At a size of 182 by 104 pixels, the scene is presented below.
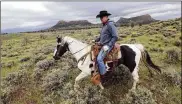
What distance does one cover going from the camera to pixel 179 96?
10.8 metres

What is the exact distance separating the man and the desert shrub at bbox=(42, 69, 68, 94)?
2.65 meters

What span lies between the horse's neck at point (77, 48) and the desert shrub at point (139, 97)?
2.25 meters

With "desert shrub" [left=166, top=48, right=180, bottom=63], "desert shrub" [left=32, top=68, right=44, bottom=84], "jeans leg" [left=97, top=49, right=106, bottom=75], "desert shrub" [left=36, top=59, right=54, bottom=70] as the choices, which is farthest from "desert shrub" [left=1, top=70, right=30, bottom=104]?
"desert shrub" [left=166, top=48, right=180, bottom=63]

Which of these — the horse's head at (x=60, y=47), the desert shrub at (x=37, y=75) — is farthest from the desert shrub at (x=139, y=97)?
the desert shrub at (x=37, y=75)

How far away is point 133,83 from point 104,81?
1.16m

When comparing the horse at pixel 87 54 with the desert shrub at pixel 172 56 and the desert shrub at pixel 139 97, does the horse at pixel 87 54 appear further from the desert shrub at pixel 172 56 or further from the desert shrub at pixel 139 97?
the desert shrub at pixel 172 56

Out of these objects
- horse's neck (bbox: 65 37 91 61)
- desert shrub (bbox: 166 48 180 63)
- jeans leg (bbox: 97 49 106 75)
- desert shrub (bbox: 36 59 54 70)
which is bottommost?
desert shrub (bbox: 166 48 180 63)

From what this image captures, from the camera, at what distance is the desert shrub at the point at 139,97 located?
970cm

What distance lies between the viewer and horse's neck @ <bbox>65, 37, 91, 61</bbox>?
10174mm

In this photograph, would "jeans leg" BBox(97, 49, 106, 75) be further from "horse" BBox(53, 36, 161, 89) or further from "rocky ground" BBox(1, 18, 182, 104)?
"rocky ground" BBox(1, 18, 182, 104)

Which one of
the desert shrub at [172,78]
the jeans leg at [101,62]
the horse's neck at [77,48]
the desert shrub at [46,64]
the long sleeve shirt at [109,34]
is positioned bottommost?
the desert shrub at [172,78]

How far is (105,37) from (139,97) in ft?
8.17

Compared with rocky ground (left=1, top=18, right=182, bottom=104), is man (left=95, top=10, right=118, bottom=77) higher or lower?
higher

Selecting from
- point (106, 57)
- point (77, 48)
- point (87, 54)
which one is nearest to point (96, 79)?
point (106, 57)
